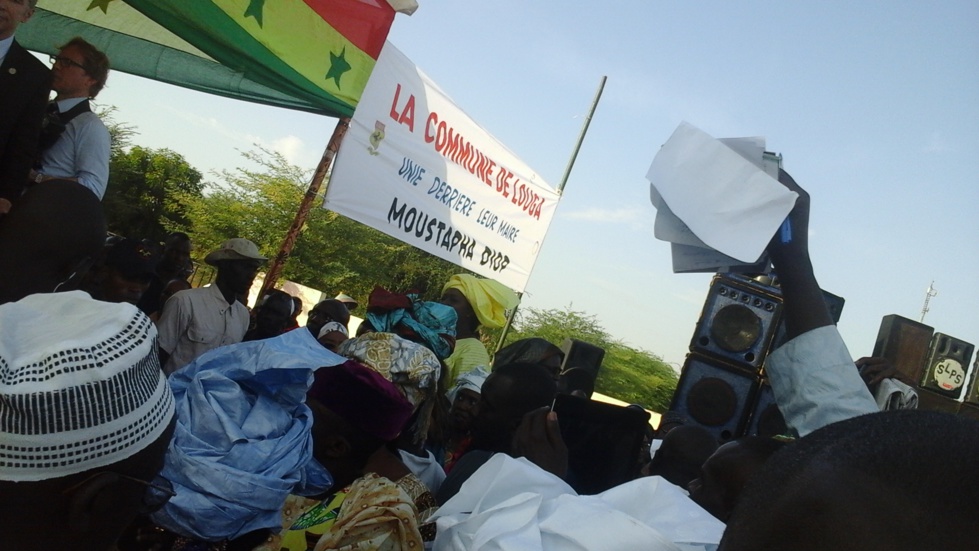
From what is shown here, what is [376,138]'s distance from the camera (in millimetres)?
5082

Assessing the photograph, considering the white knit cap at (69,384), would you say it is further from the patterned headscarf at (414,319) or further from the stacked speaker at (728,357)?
the stacked speaker at (728,357)

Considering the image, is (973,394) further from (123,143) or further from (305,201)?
(123,143)

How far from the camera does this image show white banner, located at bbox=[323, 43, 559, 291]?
5000 millimetres

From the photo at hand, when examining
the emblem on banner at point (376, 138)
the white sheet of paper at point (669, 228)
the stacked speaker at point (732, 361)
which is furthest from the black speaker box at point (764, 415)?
the white sheet of paper at point (669, 228)

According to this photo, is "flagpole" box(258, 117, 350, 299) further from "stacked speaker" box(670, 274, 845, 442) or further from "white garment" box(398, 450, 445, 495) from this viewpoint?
"stacked speaker" box(670, 274, 845, 442)

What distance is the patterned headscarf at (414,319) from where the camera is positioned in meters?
3.11

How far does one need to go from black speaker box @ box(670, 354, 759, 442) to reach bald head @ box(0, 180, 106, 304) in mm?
4422

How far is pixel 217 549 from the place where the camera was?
172 cm

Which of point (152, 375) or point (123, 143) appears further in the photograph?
point (123, 143)

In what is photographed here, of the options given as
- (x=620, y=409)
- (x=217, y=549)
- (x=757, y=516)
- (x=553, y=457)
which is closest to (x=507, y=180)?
(x=620, y=409)

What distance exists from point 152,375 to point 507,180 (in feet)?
19.3

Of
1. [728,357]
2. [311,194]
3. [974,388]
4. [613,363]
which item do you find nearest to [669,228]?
[311,194]

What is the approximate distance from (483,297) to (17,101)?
2851mm

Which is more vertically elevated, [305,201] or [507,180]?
[507,180]
